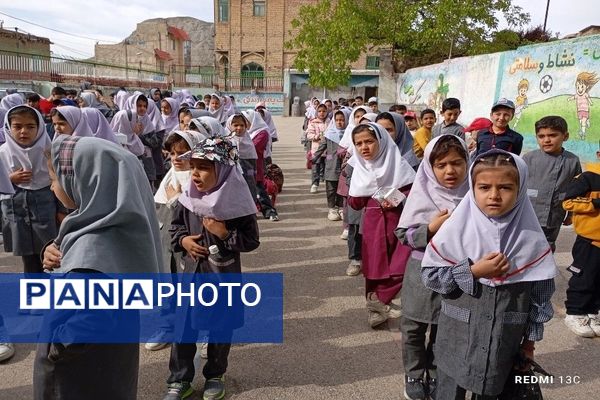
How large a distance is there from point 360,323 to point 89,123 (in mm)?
2828

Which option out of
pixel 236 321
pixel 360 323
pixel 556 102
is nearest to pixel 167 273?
pixel 236 321

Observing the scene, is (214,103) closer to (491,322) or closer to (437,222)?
(437,222)

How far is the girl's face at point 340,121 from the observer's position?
7062mm

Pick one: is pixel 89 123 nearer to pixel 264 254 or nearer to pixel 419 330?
pixel 264 254

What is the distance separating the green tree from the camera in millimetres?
17188

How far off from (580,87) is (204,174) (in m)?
7.63

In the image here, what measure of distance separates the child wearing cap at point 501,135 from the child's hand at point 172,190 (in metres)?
2.86

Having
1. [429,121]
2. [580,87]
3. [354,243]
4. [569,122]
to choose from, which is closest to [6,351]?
[354,243]

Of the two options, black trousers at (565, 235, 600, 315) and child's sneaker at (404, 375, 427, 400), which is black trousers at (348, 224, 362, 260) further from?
child's sneaker at (404, 375, 427, 400)

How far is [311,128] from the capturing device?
29.1 feet

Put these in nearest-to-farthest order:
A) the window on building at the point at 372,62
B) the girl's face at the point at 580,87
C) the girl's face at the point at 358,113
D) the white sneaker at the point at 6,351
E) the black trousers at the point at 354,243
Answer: the white sneaker at the point at 6,351
the black trousers at the point at 354,243
the girl's face at the point at 358,113
the girl's face at the point at 580,87
the window on building at the point at 372,62

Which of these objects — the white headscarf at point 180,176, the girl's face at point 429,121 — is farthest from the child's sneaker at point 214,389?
the girl's face at point 429,121

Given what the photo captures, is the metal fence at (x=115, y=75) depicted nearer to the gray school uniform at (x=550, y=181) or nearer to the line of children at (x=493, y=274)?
the gray school uniform at (x=550, y=181)

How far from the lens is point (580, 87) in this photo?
787 centimetres
